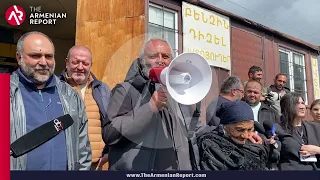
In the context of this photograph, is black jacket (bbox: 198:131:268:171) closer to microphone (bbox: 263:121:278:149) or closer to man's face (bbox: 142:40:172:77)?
microphone (bbox: 263:121:278:149)

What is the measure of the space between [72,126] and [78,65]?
876 mm

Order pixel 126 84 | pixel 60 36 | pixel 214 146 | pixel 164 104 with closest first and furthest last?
pixel 164 104, pixel 126 84, pixel 214 146, pixel 60 36

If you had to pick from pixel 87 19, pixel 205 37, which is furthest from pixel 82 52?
pixel 205 37

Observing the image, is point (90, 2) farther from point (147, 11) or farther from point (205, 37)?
point (205, 37)

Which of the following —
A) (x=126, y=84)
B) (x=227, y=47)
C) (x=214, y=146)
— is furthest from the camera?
(x=227, y=47)

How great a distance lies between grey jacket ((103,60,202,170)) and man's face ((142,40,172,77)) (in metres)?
0.06

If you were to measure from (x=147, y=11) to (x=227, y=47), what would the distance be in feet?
7.02

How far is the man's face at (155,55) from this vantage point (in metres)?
1.81

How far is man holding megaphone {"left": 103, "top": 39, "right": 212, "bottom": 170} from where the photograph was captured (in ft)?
5.53

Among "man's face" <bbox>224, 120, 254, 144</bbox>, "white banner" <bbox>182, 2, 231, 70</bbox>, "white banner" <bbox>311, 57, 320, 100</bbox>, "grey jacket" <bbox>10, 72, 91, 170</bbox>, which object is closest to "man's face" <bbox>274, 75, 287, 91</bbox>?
"white banner" <bbox>182, 2, 231, 70</bbox>

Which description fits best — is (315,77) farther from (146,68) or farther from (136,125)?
(136,125)

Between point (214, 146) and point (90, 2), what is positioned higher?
point (90, 2)

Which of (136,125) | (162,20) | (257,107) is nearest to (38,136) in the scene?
(136,125)

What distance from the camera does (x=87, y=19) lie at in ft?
16.7
